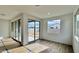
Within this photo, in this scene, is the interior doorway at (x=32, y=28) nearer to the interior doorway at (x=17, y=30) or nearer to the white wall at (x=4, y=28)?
the interior doorway at (x=17, y=30)

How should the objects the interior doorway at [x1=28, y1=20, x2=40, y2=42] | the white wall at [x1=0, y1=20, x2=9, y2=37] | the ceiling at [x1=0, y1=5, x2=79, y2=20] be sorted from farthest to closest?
1. the interior doorway at [x1=28, y1=20, x2=40, y2=42]
2. the white wall at [x1=0, y1=20, x2=9, y2=37]
3. the ceiling at [x1=0, y1=5, x2=79, y2=20]

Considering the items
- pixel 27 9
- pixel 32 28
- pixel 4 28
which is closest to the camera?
pixel 27 9

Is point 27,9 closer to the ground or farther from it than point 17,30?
farther from it

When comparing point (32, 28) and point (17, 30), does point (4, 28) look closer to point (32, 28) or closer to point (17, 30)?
point (17, 30)

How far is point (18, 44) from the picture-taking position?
4.84 ft

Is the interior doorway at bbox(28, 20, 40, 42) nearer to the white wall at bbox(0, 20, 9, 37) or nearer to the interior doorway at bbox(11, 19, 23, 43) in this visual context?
the interior doorway at bbox(11, 19, 23, 43)

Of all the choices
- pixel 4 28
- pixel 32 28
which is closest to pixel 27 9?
pixel 32 28

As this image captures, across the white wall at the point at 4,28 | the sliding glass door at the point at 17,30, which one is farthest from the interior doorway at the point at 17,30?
the white wall at the point at 4,28

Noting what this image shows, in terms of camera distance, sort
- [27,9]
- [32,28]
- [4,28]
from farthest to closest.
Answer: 1. [32,28]
2. [4,28]
3. [27,9]

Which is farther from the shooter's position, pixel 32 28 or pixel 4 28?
pixel 32 28

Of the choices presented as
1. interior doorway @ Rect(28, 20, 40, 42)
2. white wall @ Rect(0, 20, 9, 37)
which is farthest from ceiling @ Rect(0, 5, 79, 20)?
interior doorway @ Rect(28, 20, 40, 42)
